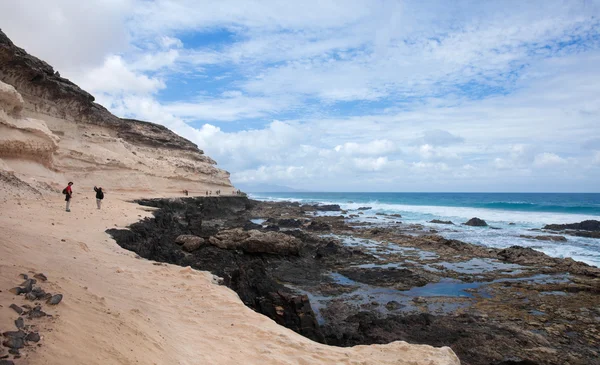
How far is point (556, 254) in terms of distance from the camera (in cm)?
2227

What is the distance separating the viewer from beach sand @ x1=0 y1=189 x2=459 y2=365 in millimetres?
Result: 3430

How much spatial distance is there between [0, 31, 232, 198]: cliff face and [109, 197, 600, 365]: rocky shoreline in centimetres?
819

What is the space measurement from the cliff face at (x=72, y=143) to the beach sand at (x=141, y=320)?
38.7 feet

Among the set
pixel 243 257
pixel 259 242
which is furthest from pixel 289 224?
pixel 243 257

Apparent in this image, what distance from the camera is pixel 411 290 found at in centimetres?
1359

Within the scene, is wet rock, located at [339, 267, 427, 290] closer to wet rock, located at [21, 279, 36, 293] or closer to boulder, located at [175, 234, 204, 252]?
boulder, located at [175, 234, 204, 252]

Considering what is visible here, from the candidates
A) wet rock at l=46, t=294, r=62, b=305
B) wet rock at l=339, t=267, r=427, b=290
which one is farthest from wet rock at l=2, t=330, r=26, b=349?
wet rock at l=339, t=267, r=427, b=290

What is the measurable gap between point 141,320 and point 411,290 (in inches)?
444

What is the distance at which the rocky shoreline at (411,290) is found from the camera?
862 cm

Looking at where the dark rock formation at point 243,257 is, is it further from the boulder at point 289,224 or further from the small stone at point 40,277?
the boulder at point 289,224

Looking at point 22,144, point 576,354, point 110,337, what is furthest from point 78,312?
point 22,144

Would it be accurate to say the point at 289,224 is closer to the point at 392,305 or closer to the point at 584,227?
the point at 392,305

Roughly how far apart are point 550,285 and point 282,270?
11.1 metres

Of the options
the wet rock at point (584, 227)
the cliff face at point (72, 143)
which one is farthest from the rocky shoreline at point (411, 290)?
the wet rock at point (584, 227)
